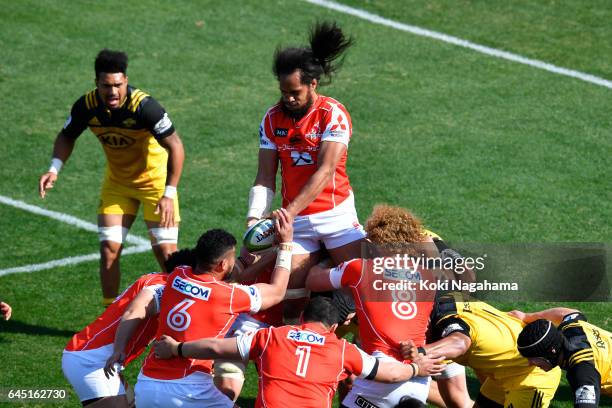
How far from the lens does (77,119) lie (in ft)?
36.3

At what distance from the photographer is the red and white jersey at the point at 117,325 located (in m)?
8.26

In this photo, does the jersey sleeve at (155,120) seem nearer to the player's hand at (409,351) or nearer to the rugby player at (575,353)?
the player's hand at (409,351)

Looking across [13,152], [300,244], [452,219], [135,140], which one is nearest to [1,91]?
[13,152]

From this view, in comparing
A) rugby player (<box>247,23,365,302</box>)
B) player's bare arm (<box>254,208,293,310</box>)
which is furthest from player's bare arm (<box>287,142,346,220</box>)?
player's bare arm (<box>254,208,293,310</box>)

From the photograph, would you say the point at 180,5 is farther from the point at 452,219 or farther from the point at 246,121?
the point at 452,219

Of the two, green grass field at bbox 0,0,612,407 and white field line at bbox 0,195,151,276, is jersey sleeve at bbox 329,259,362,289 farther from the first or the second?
white field line at bbox 0,195,151,276

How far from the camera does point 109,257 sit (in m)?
11.0

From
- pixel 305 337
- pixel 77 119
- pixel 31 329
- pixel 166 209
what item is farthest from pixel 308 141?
pixel 31 329

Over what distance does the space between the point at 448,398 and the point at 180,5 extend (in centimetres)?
1107

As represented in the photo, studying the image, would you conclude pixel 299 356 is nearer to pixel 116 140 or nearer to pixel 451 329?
pixel 451 329

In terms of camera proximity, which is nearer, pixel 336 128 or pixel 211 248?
pixel 211 248

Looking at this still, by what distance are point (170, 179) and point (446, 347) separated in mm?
3707

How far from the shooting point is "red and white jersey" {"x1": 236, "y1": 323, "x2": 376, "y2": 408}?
7371 millimetres

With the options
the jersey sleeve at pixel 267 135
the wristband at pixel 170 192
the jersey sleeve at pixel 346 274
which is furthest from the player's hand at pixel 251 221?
the wristband at pixel 170 192
